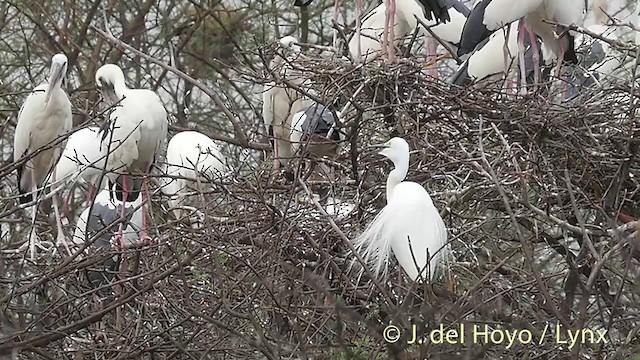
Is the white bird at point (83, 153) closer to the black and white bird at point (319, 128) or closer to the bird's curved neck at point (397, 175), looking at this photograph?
the black and white bird at point (319, 128)

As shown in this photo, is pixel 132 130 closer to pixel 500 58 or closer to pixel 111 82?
pixel 111 82

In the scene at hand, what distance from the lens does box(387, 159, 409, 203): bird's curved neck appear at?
5.88 metres

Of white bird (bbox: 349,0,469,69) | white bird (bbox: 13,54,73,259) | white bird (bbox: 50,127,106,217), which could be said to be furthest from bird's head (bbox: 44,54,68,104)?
white bird (bbox: 349,0,469,69)

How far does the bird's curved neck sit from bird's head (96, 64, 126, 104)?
9.68ft

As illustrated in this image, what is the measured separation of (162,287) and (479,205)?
1.78m

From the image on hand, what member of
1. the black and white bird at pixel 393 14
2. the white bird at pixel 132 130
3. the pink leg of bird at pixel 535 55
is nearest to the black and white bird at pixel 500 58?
the pink leg of bird at pixel 535 55

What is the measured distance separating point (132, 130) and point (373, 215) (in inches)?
86.2

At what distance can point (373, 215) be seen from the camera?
627cm

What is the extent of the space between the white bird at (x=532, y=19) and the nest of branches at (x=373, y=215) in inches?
26.1

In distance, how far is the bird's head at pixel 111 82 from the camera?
8359 millimetres

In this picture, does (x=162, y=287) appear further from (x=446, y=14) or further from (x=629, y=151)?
(x=446, y=14)

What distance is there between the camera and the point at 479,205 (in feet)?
20.4

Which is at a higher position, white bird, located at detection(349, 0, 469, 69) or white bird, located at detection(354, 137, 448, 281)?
white bird, located at detection(349, 0, 469, 69)

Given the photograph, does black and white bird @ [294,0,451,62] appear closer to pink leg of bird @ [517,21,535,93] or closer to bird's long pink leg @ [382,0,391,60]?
bird's long pink leg @ [382,0,391,60]
